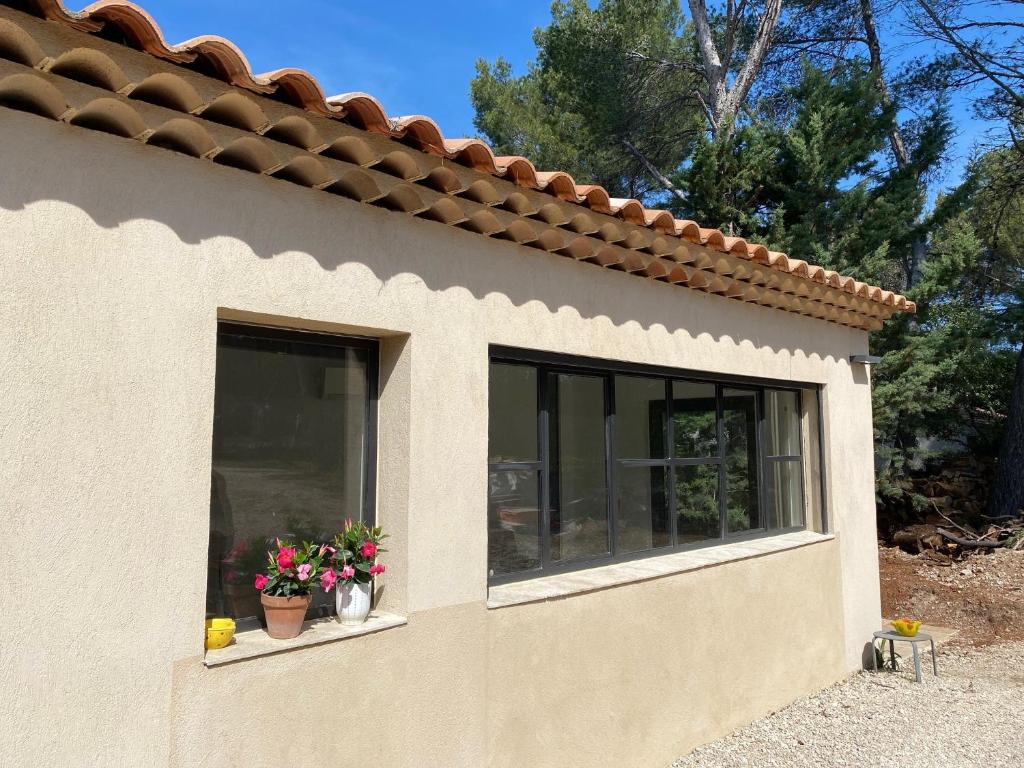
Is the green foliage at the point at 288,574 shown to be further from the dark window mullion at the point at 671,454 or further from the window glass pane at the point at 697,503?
the window glass pane at the point at 697,503

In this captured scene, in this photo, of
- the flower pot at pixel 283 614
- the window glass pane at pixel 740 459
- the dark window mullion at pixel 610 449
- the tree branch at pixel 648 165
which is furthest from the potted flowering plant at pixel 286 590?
the tree branch at pixel 648 165

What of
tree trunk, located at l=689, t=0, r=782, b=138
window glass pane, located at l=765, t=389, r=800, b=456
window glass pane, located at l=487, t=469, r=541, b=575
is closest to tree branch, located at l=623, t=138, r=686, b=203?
tree trunk, located at l=689, t=0, r=782, b=138

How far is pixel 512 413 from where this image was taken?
14.5 ft

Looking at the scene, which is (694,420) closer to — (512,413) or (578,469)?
(578,469)

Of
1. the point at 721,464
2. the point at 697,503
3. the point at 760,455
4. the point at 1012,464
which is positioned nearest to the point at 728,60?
the point at 1012,464

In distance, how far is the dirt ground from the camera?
961 centimetres

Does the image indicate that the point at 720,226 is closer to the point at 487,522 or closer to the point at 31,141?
the point at 487,522

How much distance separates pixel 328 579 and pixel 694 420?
341 cm

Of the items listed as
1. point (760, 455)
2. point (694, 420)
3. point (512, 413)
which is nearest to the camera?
point (512, 413)

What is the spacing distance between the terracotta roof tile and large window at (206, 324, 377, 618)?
0.74 meters

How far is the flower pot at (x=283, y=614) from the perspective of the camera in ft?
10.3

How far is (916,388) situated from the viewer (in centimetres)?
1263

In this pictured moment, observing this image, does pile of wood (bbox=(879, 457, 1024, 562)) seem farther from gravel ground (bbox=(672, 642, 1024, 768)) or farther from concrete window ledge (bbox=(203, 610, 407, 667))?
concrete window ledge (bbox=(203, 610, 407, 667))

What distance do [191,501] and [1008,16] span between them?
Answer: 690 inches
